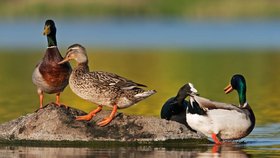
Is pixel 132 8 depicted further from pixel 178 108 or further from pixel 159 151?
pixel 159 151

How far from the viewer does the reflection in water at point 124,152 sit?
42.2ft

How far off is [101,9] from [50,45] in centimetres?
5536

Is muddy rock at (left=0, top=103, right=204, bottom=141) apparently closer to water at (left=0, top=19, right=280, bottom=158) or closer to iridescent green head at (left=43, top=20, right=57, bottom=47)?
water at (left=0, top=19, right=280, bottom=158)

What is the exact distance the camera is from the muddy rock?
1387 cm

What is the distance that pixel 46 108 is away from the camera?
14.3 meters

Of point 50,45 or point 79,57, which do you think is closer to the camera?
point 79,57

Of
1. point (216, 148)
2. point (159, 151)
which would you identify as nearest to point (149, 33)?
point (216, 148)

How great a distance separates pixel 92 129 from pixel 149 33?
49734 mm

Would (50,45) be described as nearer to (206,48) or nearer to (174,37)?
(206,48)

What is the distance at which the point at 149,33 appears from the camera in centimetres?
6353

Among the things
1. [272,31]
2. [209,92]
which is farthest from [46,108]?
[272,31]

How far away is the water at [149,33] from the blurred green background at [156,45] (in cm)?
6

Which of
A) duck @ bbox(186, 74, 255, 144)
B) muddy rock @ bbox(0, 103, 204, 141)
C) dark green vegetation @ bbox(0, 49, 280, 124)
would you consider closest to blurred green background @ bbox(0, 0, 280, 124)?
dark green vegetation @ bbox(0, 49, 280, 124)

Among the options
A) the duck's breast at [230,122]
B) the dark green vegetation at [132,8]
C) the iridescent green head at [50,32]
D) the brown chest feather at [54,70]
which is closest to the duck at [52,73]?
the brown chest feather at [54,70]
